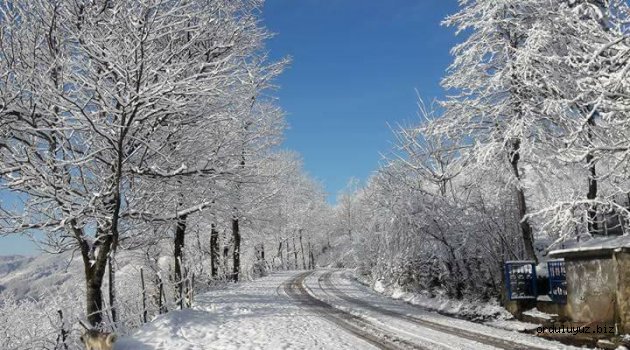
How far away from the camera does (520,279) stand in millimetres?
15180

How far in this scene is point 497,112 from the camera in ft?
55.0

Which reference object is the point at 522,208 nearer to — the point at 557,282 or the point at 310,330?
the point at 557,282

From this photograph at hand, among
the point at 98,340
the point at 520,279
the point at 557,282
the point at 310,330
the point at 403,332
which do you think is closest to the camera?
the point at 98,340

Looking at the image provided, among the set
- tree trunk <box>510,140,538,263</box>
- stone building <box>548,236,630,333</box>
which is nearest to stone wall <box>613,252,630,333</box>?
stone building <box>548,236,630,333</box>

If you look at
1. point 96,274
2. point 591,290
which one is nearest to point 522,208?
point 591,290

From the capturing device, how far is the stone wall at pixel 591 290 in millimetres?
10992

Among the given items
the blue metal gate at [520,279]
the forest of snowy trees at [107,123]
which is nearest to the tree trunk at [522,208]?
the blue metal gate at [520,279]

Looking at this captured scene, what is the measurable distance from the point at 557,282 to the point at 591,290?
7.92 ft

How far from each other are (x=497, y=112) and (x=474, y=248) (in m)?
5.90

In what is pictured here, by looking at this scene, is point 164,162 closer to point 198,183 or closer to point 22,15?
point 198,183

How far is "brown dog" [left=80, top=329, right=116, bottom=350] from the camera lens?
7750mm

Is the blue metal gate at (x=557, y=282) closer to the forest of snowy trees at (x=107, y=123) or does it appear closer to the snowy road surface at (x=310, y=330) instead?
the snowy road surface at (x=310, y=330)

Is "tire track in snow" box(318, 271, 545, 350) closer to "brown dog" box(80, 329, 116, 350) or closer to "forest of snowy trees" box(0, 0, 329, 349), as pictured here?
"forest of snowy trees" box(0, 0, 329, 349)

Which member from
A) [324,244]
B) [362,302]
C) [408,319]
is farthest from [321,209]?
[408,319]
